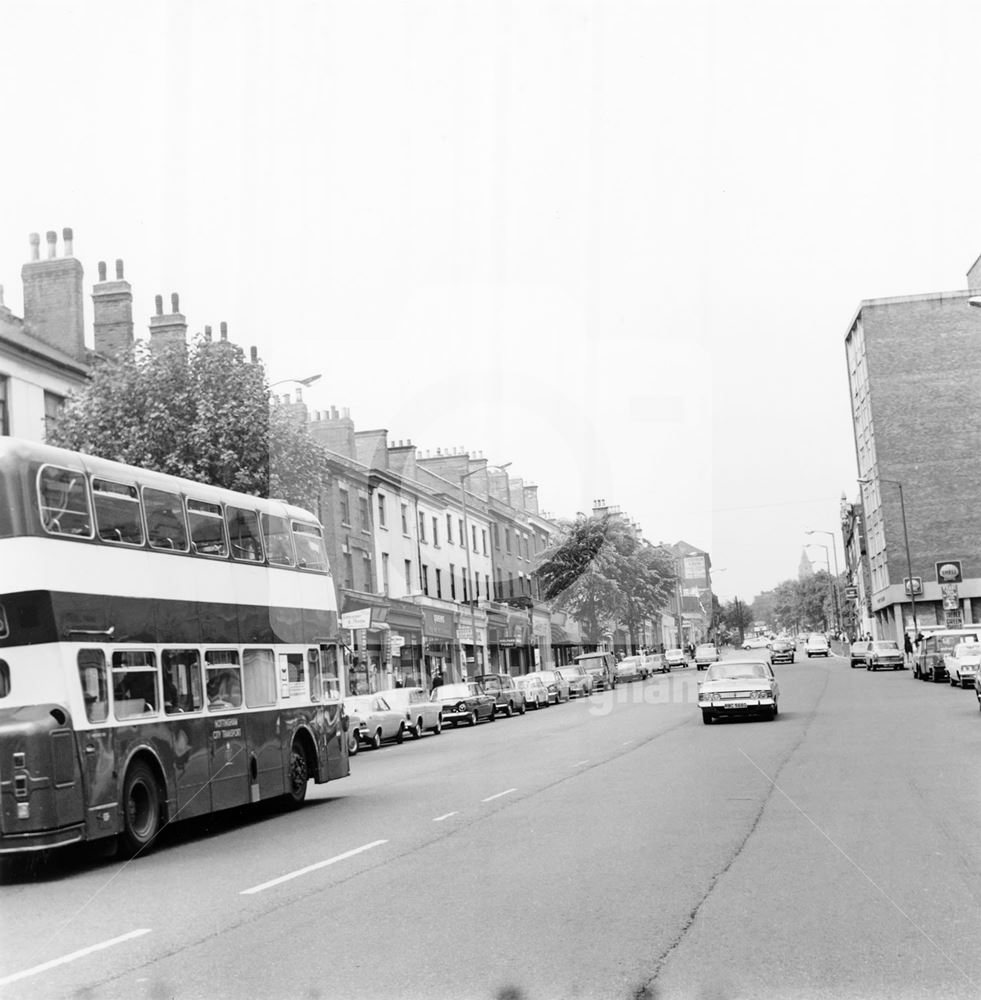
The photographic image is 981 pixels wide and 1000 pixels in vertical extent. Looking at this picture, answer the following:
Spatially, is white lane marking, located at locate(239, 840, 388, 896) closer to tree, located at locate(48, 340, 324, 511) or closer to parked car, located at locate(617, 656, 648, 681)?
tree, located at locate(48, 340, 324, 511)

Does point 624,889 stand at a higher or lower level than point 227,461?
lower

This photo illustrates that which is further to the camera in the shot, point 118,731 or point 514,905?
point 118,731

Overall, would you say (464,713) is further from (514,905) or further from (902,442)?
(902,442)

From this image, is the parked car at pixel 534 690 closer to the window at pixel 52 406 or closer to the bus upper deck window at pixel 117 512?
the window at pixel 52 406

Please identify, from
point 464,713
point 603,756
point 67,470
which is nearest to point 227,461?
point 603,756

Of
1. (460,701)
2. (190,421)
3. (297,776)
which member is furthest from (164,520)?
(460,701)

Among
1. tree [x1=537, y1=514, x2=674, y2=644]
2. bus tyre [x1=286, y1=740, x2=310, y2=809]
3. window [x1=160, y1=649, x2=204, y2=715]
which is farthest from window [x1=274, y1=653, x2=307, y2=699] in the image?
tree [x1=537, y1=514, x2=674, y2=644]

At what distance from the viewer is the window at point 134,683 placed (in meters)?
13.0

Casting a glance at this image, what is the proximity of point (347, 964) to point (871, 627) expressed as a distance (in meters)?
107

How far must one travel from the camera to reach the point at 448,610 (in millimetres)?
59688

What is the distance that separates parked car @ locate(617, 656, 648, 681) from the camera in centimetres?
7006

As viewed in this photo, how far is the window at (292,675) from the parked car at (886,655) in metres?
47.8

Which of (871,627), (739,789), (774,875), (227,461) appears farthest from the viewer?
(871,627)

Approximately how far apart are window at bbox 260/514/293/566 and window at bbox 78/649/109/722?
4.28 m
